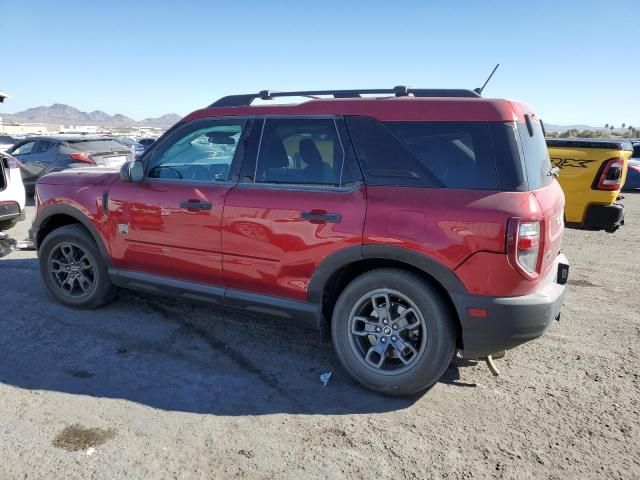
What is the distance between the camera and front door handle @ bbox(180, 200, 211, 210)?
3873mm

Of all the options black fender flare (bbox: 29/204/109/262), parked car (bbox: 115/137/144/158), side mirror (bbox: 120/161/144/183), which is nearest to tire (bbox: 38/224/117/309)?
black fender flare (bbox: 29/204/109/262)

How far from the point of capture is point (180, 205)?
4004mm

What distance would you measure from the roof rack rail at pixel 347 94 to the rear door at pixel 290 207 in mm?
303

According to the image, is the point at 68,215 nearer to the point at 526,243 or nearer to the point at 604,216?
the point at 526,243

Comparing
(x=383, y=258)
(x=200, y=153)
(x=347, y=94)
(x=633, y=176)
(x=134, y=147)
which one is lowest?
(x=633, y=176)

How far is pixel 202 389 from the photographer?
134 inches

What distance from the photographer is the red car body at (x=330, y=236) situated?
3.03 meters

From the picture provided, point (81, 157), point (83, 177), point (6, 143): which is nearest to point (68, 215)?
point (83, 177)

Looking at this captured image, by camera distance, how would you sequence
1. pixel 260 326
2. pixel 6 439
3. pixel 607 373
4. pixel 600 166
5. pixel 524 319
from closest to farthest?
pixel 6 439
pixel 524 319
pixel 607 373
pixel 260 326
pixel 600 166

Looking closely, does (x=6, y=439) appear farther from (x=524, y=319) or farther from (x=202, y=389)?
(x=524, y=319)

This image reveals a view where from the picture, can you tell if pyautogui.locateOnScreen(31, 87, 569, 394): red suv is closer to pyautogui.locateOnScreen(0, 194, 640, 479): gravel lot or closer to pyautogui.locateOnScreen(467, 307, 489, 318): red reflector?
pyautogui.locateOnScreen(467, 307, 489, 318): red reflector

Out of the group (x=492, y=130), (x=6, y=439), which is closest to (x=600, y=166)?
(x=492, y=130)

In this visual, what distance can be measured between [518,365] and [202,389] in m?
2.38

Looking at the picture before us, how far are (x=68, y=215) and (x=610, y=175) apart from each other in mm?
5892
